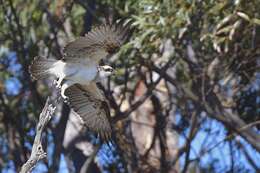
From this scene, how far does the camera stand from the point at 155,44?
8.56 m

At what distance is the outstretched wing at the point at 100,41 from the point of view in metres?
6.27

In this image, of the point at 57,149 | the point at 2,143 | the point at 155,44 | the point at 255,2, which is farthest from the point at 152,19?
the point at 2,143

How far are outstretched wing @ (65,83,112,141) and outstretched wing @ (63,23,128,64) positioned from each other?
47 centimetres

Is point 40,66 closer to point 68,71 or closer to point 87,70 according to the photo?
point 68,71

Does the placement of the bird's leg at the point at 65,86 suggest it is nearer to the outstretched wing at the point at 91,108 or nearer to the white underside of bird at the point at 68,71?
the white underside of bird at the point at 68,71

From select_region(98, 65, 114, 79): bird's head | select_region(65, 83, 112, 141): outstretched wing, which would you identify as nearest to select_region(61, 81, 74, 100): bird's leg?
select_region(65, 83, 112, 141): outstretched wing

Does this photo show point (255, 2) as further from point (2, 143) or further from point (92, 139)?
point (2, 143)

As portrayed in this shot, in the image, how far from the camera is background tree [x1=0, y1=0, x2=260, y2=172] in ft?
27.7

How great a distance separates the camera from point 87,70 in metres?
6.57

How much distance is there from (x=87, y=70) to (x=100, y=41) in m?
0.36

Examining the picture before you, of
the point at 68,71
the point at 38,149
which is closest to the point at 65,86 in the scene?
the point at 68,71

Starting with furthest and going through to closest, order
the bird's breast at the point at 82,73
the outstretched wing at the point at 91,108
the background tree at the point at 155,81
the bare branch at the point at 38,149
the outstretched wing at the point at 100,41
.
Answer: the background tree at the point at 155,81 → the outstretched wing at the point at 91,108 → the bird's breast at the point at 82,73 → the outstretched wing at the point at 100,41 → the bare branch at the point at 38,149

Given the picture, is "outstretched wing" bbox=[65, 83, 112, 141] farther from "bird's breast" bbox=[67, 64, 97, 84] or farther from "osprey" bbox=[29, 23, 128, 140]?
"bird's breast" bbox=[67, 64, 97, 84]

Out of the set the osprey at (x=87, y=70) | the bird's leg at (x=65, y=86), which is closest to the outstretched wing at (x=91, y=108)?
the osprey at (x=87, y=70)
